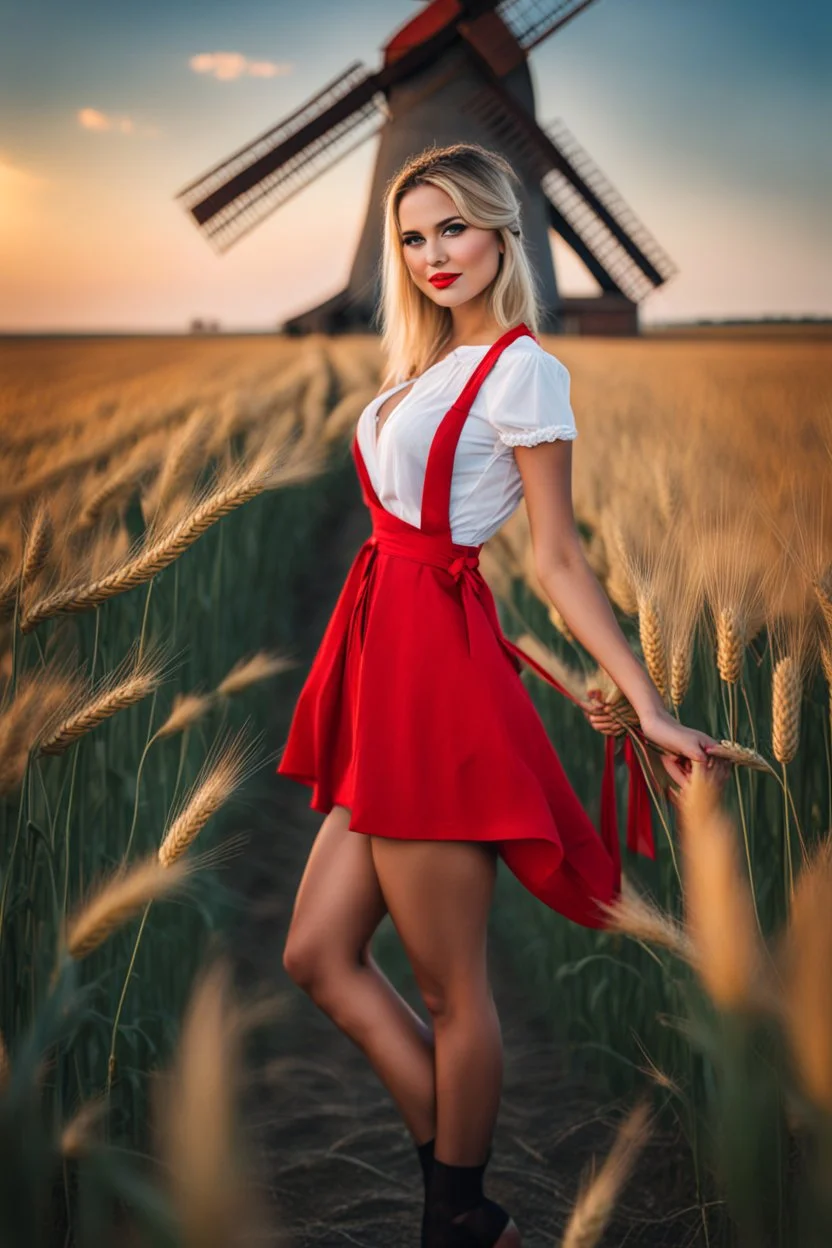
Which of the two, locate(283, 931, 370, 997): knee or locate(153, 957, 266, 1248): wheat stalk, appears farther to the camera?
locate(283, 931, 370, 997): knee

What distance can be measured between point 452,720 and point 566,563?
225 mm

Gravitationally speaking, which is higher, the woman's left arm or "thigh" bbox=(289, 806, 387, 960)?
the woman's left arm

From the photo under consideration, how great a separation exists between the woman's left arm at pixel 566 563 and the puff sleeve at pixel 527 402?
0.05 feet

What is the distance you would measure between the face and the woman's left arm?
222mm

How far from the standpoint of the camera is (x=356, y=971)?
1.35m

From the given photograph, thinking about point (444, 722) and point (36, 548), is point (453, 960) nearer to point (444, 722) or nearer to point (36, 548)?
point (444, 722)

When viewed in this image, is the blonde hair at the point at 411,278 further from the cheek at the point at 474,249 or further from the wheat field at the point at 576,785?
the wheat field at the point at 576,785

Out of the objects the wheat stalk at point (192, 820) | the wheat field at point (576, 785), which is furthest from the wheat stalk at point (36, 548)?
the wheat stalk at point (192, 820)

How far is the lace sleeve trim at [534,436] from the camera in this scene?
4.21 feet

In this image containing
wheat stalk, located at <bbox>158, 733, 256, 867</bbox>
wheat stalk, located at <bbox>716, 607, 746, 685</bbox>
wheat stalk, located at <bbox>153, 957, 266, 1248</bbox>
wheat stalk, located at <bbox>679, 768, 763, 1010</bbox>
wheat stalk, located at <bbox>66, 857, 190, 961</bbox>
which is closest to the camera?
wheat stalk, located at <bbox>153, 957, 266, 1248</bbox>

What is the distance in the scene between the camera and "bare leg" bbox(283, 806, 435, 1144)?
1324 mm

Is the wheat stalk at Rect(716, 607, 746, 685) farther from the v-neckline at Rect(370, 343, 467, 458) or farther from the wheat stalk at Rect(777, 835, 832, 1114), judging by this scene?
the v-neckline at Rect(370, 343, 467, 458)

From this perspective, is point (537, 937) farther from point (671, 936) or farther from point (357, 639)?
point (671, 936)

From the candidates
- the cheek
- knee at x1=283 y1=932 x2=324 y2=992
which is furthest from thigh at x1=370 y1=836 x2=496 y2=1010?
the cheek
